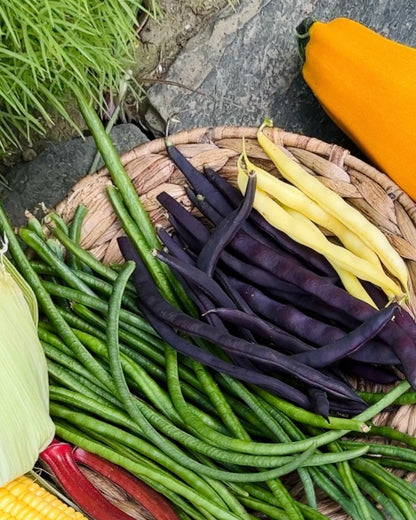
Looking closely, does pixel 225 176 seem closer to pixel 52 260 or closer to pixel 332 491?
pixel 52 260

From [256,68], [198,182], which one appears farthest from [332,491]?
[256,68]

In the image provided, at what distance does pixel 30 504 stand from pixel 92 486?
6.5 inches

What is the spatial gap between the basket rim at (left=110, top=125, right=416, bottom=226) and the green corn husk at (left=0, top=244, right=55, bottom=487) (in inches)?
16.4

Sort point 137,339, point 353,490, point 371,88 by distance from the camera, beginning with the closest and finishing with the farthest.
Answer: point 353,490 → point 137,339 → point 371,88

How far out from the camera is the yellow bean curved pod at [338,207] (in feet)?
4.91

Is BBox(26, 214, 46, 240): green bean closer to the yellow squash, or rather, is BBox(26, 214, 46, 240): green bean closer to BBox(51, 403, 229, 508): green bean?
BBox(51, 403, 229, 508): green bean

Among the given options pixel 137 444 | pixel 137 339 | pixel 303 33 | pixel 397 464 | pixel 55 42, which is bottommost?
pixel 397 464

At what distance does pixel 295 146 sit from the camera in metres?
1.68

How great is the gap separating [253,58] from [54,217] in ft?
2.54

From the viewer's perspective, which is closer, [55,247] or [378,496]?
[378,496]

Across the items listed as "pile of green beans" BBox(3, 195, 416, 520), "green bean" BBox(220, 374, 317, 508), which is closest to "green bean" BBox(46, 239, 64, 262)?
"pile of green beans" BBox(3, 195, 416, 520)

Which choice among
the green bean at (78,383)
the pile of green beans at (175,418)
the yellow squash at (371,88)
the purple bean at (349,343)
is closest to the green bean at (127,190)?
the pile of green beans at (175,418)

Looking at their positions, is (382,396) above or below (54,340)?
below

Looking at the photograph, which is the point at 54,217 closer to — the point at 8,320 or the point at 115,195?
the point at 115,195
